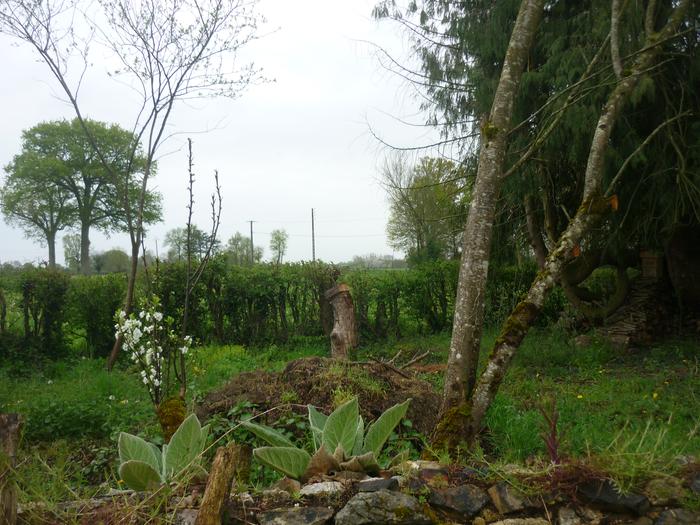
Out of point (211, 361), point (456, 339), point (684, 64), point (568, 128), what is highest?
point (684, 64)

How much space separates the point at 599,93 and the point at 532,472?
601 cm

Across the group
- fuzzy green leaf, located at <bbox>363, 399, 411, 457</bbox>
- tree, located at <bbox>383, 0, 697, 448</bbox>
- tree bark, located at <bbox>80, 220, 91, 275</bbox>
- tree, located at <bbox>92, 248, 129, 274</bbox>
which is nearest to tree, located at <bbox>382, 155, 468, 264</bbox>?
tree, located at <bbox>383, 0, 697, 448</bbox>

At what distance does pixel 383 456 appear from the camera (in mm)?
3691

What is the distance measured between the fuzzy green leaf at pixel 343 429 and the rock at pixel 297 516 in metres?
0.69

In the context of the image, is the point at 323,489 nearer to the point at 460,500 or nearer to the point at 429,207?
the point at 460,500

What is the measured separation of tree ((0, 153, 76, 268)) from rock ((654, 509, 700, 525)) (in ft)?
128

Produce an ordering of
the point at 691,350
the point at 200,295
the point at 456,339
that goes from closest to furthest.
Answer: the point at 456,339, the point at 691,350, the point at 200,295

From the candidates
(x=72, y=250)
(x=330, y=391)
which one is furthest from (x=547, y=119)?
(x=72, y=250)

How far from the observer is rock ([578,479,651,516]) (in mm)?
2234

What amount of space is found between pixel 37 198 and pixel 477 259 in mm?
39647

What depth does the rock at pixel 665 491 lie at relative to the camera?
7.41 ft

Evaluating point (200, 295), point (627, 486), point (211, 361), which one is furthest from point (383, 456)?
point (200, 295)

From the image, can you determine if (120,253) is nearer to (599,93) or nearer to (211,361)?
(211,361)

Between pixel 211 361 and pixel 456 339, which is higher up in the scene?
pixel 456 339
